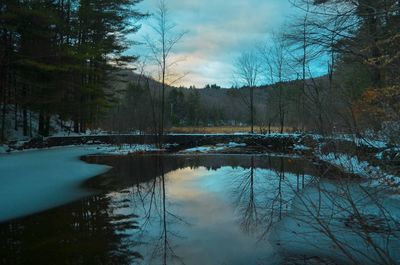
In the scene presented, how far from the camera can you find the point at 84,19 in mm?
33656

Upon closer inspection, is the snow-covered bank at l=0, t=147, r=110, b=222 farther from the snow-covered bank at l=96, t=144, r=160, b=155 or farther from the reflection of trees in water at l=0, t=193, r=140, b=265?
→ the snow-covered bank at l=96, t=144, r=160, b=155

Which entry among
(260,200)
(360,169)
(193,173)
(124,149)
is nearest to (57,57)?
(124,149)

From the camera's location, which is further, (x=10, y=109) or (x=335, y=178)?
(x=10, y=109)

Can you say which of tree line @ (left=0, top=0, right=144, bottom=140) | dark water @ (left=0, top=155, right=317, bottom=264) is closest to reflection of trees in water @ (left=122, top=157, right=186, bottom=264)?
dark water @ (left=0, top=155, right=317, bottom=264)

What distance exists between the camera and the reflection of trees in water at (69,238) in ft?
21.6

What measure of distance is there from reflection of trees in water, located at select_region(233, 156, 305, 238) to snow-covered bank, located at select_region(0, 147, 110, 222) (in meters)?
4.75

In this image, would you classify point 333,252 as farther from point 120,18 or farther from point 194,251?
point 120,18

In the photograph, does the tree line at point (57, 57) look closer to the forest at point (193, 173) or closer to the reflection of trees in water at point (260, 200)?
the forest at point (193, 173)

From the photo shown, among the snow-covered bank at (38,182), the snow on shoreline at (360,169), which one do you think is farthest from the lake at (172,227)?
the snow-covered bank at (38,182)

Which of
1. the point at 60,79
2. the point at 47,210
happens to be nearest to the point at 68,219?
the point at 47,210

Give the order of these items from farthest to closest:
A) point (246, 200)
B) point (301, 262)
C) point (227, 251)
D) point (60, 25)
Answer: point (60, 25), point (246, 200), point (227, 251), point (301, 262)

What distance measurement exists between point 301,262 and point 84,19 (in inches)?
1232

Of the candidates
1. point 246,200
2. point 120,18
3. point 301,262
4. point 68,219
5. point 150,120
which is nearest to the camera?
point 301,262

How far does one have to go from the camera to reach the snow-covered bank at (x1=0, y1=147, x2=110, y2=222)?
1073cm
